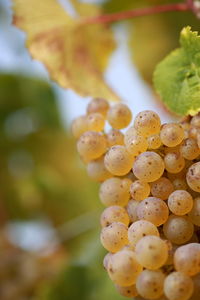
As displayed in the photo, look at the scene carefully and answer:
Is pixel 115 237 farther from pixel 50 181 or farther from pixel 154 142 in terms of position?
pixel 50 181

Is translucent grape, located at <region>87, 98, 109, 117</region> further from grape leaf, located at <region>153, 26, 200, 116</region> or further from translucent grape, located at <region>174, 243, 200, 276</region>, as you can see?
translucent grape, located at <region>174, 243, 200, 276</region>

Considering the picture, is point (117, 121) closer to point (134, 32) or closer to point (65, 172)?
point (134, 32)

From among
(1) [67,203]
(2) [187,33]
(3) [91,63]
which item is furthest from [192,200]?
(1) [67,203]

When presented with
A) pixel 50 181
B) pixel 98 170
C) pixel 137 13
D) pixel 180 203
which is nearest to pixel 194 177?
pixel 180 203

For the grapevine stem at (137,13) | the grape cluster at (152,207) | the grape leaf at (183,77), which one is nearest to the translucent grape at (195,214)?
the grape cluster at (152,207)

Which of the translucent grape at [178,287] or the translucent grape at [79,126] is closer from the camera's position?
the translucent grape at [178,287]

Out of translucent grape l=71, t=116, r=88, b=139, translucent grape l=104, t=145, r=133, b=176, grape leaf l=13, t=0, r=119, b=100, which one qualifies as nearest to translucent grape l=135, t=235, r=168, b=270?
translucent grape l=104, t=145, r=133, b=176

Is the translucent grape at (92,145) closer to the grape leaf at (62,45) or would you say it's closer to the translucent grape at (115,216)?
the translucent grape at (115,216)

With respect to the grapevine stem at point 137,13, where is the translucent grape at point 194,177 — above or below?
below
